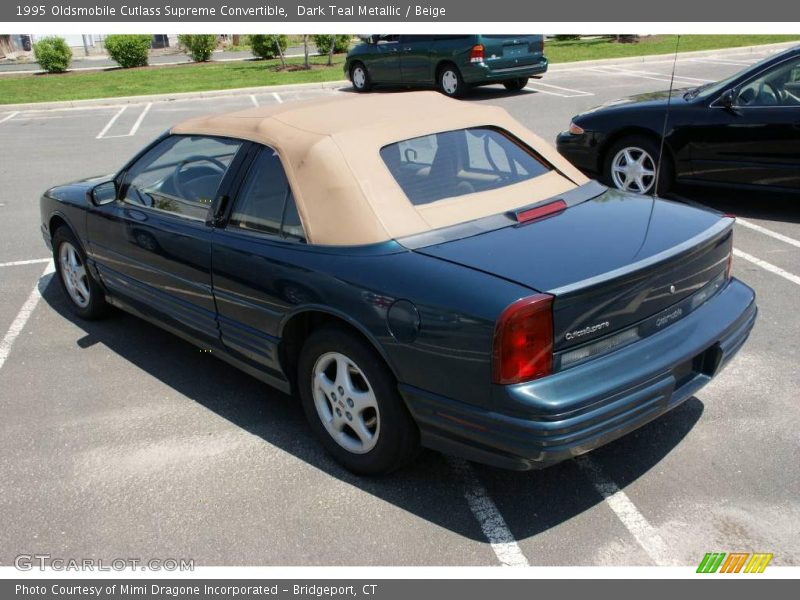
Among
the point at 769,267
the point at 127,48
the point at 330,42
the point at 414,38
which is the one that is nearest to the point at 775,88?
the point at 769,267

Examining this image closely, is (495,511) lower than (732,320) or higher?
lower

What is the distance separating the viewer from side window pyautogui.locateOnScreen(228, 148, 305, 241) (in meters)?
3.75

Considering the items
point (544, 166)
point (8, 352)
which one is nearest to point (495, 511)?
point (544, 166)

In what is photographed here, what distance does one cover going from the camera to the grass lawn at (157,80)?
2083 centimetres

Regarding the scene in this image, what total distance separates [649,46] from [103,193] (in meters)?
21.3

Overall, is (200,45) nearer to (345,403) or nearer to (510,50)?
(510,50)

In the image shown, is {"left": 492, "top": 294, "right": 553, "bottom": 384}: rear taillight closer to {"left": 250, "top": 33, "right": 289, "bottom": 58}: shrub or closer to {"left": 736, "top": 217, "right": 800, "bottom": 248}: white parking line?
{"left": 736, "top": 217, "right": 800, "bottom": 248}: white parking line

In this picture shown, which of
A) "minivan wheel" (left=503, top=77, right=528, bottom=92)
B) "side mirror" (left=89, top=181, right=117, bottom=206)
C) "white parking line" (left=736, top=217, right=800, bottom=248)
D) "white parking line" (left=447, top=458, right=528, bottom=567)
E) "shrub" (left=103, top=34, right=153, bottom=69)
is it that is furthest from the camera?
"shrub" (left=103, top=34, right=153, bottom=69)

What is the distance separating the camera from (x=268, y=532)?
333 cm

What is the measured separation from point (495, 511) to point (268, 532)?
96 cm

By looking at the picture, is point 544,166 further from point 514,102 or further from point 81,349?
point 514,102

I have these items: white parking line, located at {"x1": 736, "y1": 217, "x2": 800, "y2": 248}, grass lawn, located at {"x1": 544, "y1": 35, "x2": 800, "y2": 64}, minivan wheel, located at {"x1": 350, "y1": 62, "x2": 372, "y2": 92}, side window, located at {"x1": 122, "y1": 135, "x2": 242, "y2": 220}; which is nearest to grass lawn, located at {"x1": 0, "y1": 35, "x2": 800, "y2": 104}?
grass lawn, located at {"x1": 544, "y1": 35, "x2": 800, "y2": 64}

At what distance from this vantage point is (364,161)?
372 centimetres

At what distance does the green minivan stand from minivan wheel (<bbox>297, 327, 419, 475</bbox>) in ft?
43.2
